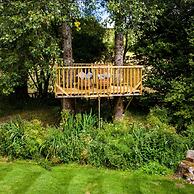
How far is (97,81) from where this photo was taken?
12000 mm

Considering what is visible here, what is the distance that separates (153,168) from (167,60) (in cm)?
497

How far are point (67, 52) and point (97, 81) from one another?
1.80m

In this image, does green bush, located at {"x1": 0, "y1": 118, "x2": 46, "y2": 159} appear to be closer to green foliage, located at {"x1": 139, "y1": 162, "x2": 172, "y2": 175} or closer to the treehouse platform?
the treehouse platform

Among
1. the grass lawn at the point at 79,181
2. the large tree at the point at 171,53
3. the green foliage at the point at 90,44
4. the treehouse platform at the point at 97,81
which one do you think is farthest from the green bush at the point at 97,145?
the green foliage at the point at 90,44

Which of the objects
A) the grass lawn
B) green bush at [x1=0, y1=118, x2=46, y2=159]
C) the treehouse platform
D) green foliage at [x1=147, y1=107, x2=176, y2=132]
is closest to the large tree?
green foliage at [x1=147, y1=107, x2=176, y2=132]

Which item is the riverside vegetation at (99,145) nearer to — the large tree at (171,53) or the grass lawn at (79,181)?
the grass lawn at (79,181)

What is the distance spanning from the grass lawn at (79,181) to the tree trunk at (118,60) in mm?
3566

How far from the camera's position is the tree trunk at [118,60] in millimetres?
13195

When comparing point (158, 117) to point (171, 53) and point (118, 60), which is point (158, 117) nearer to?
point (118, 60)

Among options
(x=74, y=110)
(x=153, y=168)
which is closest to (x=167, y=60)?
(x=74, y=110)

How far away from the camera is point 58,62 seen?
477 inches

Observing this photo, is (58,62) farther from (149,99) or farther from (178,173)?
(178,173)

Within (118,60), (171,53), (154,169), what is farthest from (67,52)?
(154,169)

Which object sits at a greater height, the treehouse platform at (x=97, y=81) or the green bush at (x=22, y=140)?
the treehouse platform at (x=97, y=81)
